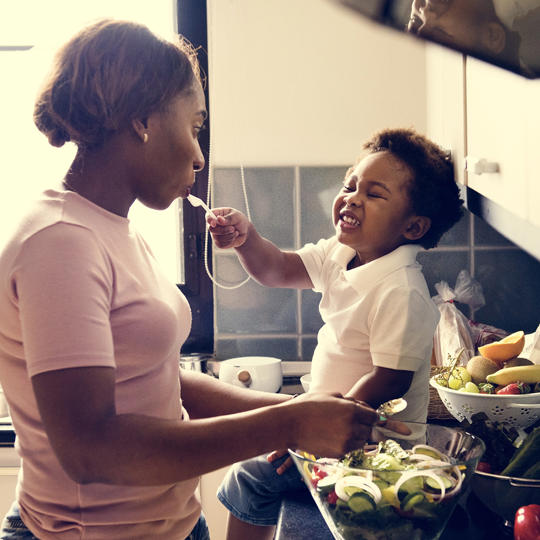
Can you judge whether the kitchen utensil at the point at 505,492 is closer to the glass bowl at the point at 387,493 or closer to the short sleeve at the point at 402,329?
the glass bowl at the point at 387,493

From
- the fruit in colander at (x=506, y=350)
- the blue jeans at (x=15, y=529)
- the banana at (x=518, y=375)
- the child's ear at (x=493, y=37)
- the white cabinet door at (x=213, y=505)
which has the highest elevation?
the child's ear at (x=493, y=37)

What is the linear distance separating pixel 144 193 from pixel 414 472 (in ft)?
1.61

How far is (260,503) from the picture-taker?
59.4 inches

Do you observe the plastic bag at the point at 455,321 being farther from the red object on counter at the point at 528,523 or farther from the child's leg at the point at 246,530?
the red object on counter at the point at 528,523

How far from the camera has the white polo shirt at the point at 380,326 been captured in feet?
4.33

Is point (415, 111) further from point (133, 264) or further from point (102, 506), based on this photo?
point (102, 506)

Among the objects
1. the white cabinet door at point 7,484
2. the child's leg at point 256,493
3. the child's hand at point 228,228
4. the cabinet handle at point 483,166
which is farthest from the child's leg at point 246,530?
the cabinet handle at point 483,166

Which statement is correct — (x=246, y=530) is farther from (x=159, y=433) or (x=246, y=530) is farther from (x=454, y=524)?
(x=159, y=433)

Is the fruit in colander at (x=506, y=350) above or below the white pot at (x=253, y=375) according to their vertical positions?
above

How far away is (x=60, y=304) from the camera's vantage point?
80 cm

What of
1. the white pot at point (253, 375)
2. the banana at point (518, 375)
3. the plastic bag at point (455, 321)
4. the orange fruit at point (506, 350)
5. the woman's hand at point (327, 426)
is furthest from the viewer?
the white pot at point (253, 375)

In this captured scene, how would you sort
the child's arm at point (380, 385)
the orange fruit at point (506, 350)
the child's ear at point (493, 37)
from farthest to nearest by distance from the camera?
1. the orange fruit at point (506, 350)
2. the child's arm at point (380, 385)
3. the child's ear at point (493, 37)

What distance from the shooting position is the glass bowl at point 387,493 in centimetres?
100

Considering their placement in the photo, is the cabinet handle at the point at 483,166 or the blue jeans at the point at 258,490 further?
the blue jeans at the point at 258,490
